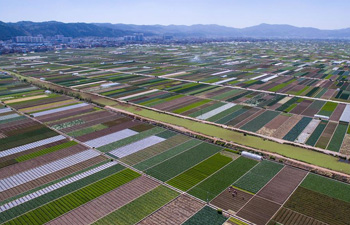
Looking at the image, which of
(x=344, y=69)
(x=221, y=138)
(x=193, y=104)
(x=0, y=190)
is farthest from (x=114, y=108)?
(x=344, y=69)

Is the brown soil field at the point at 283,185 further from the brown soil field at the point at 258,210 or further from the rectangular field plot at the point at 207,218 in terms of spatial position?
the rectangular field plot at the point at 207,218

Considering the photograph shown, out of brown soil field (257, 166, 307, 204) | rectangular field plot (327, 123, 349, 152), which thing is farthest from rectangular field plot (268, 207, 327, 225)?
rectangular field plot (327, 123, 349, 152)

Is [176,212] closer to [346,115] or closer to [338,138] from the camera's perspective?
[338,138]

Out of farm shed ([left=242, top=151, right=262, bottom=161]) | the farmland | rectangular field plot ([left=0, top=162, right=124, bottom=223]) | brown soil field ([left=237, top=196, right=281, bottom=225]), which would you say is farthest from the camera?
farm shed ([left=242, top=151, right=262, bottom=161])

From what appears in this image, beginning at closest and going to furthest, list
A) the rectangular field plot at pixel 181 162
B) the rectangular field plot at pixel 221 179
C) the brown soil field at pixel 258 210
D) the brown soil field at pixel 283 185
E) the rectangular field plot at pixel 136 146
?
the brown soil field at pixel 258 210
the brown soil field at pixel 283 185
the rectangular field plot at pixel 221 179
the rectangular field plot at pixel 181 162
the rectangular field plot at pixel 136 146

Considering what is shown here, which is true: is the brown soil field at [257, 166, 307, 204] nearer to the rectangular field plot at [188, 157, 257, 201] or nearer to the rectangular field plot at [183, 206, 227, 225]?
the rectangular field plot at [188, 157, 257, 201]

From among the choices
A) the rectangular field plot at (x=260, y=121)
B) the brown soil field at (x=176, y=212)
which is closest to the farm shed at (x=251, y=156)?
the rectangular field plot at (x=260, y=121)
